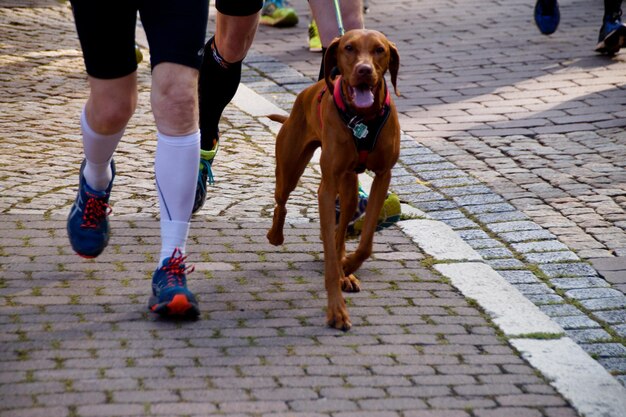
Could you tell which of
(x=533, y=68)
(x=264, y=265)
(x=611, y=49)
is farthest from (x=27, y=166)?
(x=611, y=49)

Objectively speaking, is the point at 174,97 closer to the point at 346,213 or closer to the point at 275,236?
the point at 346,213

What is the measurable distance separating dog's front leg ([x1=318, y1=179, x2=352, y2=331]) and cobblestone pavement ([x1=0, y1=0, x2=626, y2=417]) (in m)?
0.06

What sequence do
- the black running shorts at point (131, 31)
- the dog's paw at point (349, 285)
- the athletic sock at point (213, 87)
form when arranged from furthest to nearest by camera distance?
the athletic sock at point (213, 87)
the dog's paw at point (349, 285)
the black running shorts at point (131, 31)

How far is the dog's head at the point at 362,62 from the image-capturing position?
448cm

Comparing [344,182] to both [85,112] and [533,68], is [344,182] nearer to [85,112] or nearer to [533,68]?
[85,112]

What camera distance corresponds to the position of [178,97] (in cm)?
432

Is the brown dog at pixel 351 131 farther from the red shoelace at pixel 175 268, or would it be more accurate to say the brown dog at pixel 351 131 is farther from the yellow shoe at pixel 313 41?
the yellow shoe at pixel 313 41

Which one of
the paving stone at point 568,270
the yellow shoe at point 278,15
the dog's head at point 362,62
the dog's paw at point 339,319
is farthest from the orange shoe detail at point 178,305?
the yellow shoe at point 278,15

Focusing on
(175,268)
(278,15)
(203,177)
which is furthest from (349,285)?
(278,15)

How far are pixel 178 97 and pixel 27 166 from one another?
2.44 metres

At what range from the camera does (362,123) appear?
15.0ft

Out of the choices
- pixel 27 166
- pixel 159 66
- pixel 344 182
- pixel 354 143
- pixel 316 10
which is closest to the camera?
pixel 159 66

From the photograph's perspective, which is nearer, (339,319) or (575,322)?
(339,319)

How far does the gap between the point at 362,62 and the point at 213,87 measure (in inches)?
58.8
